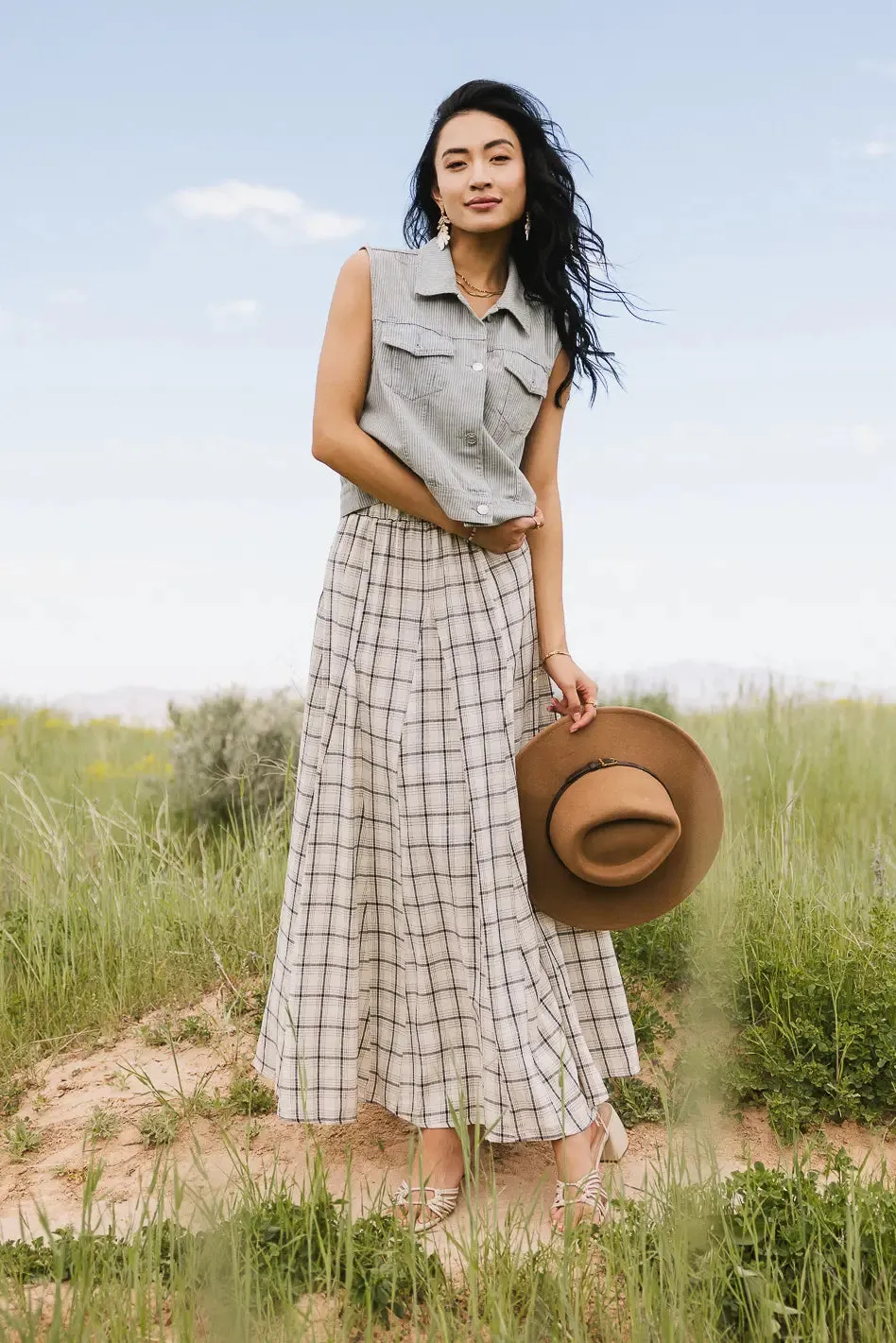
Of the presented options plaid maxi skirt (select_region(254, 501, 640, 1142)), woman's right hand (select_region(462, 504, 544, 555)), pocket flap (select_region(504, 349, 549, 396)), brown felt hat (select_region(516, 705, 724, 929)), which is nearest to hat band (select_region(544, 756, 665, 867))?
brown felt hat (select_region(516, 705, 724, 929))

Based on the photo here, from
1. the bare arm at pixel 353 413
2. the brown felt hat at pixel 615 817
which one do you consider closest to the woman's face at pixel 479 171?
the bare arm at pixel 353 413

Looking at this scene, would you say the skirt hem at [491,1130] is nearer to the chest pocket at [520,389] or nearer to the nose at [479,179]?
the chest pocket at [520,389]

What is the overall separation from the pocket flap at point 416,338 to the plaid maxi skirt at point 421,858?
0.35 m

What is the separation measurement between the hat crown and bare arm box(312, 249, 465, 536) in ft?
2.09

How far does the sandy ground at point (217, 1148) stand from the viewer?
9.48 ft

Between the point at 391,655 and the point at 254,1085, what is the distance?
1.40 meters

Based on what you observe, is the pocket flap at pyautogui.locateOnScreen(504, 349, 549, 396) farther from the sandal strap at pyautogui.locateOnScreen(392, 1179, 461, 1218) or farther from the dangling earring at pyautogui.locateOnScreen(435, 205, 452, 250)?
the sandal strap at pyautogui.locateOnScreen(392, 1179, 461, 1218)

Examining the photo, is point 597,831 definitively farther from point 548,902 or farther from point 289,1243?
point 289,1243

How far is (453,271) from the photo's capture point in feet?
9.20

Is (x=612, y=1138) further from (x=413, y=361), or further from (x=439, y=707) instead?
(x=413, y=361)

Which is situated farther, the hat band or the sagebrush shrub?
the sagebrush shrub

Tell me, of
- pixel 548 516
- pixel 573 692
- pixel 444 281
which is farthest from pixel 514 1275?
pixel 444 281

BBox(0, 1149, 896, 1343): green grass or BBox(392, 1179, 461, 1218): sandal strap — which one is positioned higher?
BBox(0, 1149, 896, 1343): green grass

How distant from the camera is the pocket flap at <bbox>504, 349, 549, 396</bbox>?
2.76 metres
